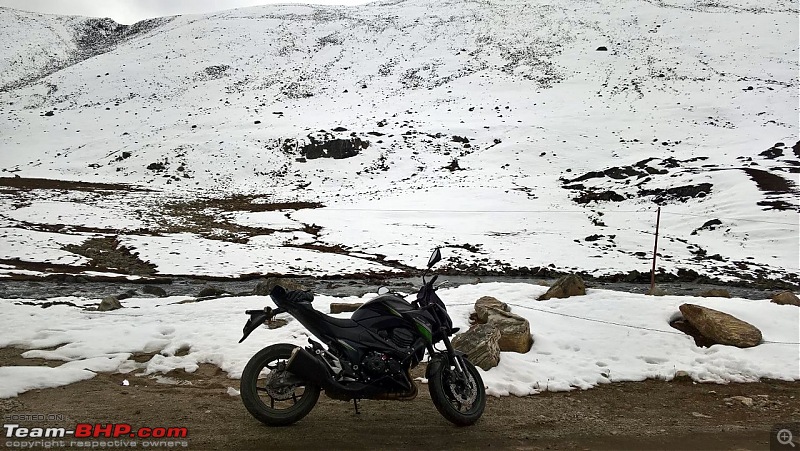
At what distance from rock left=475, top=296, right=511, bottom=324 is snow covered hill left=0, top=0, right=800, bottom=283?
10.9m

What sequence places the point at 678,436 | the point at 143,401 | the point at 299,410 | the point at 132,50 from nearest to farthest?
the point at 299,410
the point at 678,436
the point at 143,401
the point at 132,50

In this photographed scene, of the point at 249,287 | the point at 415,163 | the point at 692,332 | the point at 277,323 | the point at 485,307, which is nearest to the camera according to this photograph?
the point at 692,332

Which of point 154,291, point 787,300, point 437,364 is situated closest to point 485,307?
point 437,364

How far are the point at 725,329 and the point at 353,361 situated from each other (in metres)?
6.70

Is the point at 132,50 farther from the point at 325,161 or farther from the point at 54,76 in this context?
the point at 325,161

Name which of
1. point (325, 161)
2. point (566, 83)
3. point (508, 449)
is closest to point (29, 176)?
point (325, 161)

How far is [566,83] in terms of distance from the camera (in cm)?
6219

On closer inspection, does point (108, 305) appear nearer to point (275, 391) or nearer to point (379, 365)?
point (275, 391)

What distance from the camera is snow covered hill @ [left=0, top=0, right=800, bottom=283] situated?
2355 centimetres

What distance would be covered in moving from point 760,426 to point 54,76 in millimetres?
92468

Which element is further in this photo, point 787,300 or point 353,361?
point 787,300

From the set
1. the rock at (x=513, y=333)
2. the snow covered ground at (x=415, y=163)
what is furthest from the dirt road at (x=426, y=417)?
the rock at (x=513, y=333)

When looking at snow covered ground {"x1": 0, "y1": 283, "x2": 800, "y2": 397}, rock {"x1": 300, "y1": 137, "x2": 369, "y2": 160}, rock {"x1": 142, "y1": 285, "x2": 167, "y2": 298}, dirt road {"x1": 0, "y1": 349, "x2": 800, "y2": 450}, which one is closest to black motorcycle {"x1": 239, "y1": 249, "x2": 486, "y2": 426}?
dirt road {"x1": 0, "y1": 349, "x2": 800, "y2": 450}

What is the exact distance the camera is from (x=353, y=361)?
15.5 ft
